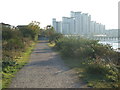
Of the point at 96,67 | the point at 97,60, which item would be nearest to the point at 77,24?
the point at 97,60

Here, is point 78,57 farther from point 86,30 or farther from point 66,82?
point 86,30

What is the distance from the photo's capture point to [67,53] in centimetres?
1393

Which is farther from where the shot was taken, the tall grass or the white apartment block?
the white apartment block

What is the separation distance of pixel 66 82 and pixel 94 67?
72.9 inches

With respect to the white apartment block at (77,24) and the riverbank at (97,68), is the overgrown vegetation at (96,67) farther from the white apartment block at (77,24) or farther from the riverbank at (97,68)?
the white apartment block at (77,24)

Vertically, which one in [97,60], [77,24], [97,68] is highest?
[77,24]

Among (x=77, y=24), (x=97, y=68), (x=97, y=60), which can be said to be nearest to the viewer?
(x=97, y=68)

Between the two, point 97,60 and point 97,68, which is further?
point 97,60

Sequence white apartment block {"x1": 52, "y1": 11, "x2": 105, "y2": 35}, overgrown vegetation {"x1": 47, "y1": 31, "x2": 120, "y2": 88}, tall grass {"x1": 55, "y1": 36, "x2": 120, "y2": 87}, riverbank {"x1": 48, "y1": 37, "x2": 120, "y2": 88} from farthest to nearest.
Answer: white apartment block {"x1": 52, "y1": 11, "x2": 105, "y2": 35} < tall grass {"x1": 55, "y1": 36, "x2": 120, "y2": 87} < overgrown vegetation {"x1": 47, "y1": 31, "x2": 120, "y2": 88} < riverbank {"x1": 48, "y1": 37, "x2": 120, "y2": 88}

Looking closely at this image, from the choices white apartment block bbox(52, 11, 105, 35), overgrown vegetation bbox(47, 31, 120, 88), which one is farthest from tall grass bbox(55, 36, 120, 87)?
white apartment block bbox(52, 11, 105, 35)

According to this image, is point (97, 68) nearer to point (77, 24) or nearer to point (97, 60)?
point (97, 60)

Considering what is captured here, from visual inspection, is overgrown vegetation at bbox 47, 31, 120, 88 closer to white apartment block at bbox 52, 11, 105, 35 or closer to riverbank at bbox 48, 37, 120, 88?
riverbank at bbox 48, 37, 120, 88

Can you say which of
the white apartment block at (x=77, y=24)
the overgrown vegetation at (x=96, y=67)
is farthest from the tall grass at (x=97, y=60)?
the white apartment block at (x=77, y=24)

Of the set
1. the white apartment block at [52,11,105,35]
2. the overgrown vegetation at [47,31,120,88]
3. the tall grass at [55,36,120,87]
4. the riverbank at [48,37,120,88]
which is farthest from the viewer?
the white apartment block at [52,11,105,35]
